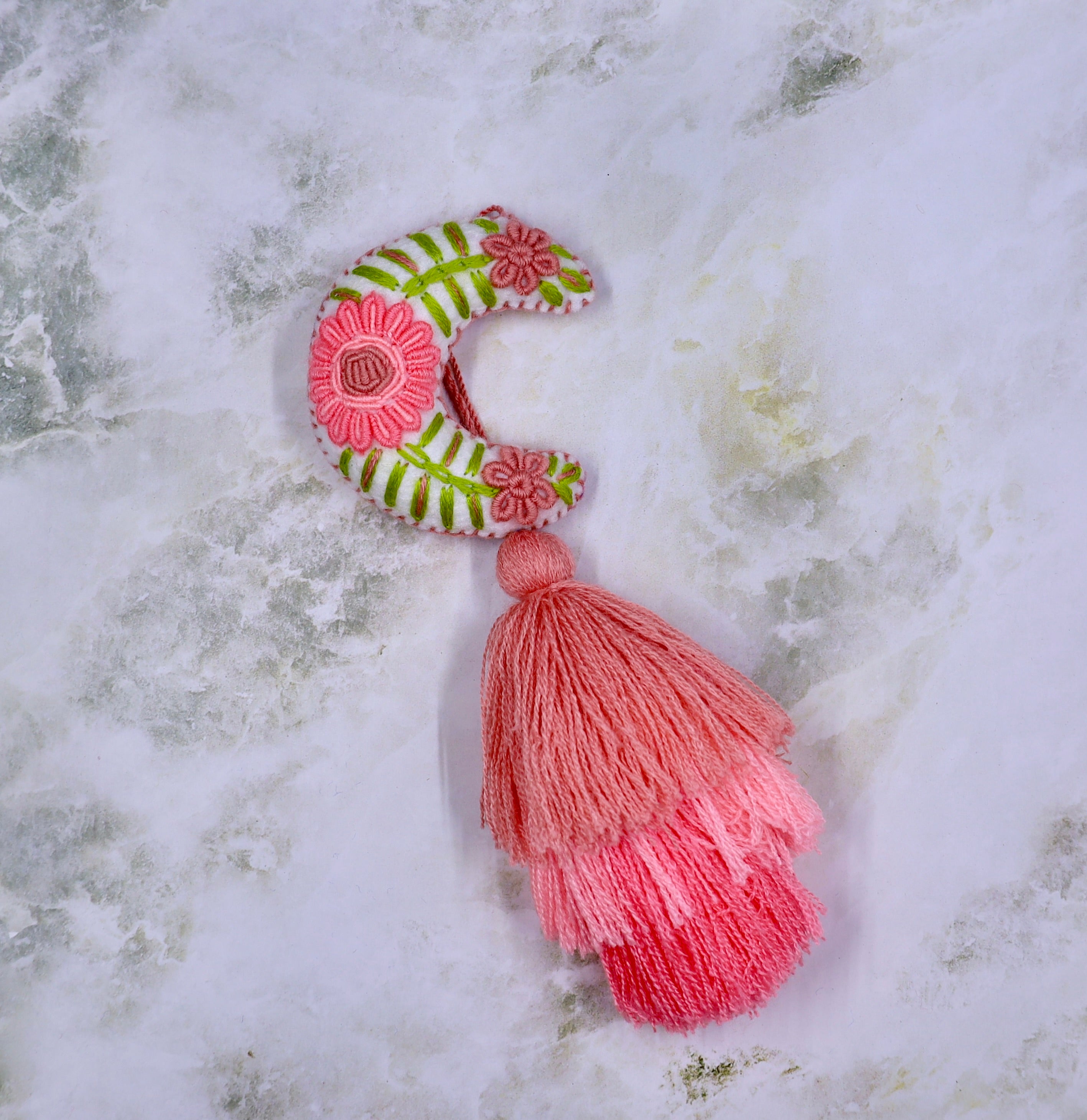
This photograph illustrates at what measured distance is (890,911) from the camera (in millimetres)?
1033

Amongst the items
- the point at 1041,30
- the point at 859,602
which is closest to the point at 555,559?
the point at 859,602

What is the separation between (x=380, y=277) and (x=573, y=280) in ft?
0.65

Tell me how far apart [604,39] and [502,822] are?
2.72 feet

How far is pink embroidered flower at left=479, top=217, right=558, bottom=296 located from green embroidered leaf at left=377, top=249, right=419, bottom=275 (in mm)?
73

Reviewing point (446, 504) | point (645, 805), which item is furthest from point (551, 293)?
point (645, 805)

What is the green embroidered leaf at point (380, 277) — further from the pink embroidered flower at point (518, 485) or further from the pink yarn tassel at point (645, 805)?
the pink yarn tassel at point (645, 805)

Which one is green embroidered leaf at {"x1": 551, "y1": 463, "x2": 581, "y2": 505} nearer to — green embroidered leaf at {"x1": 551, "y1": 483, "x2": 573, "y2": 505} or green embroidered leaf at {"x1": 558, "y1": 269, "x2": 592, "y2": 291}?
green embroidered leaf at {"x1": 551, "y1": 483, "x2": 573, "y2": 505}

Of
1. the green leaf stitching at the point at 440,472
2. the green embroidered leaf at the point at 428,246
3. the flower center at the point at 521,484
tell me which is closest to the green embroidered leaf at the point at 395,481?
the green leaf stitching at the point at 440,472

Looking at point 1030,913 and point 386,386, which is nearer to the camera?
point 386,386

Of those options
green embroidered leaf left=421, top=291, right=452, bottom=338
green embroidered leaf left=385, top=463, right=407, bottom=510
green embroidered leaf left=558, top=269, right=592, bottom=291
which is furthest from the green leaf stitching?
green embroidered leaf left=558, top=269, right=592, bottom=291

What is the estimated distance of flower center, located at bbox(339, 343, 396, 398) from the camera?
0.93 metres

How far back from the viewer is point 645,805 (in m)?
0.87

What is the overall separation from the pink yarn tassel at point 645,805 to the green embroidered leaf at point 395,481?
5.5 inches

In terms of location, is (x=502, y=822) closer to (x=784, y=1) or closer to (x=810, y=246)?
(x=810, y=246)
